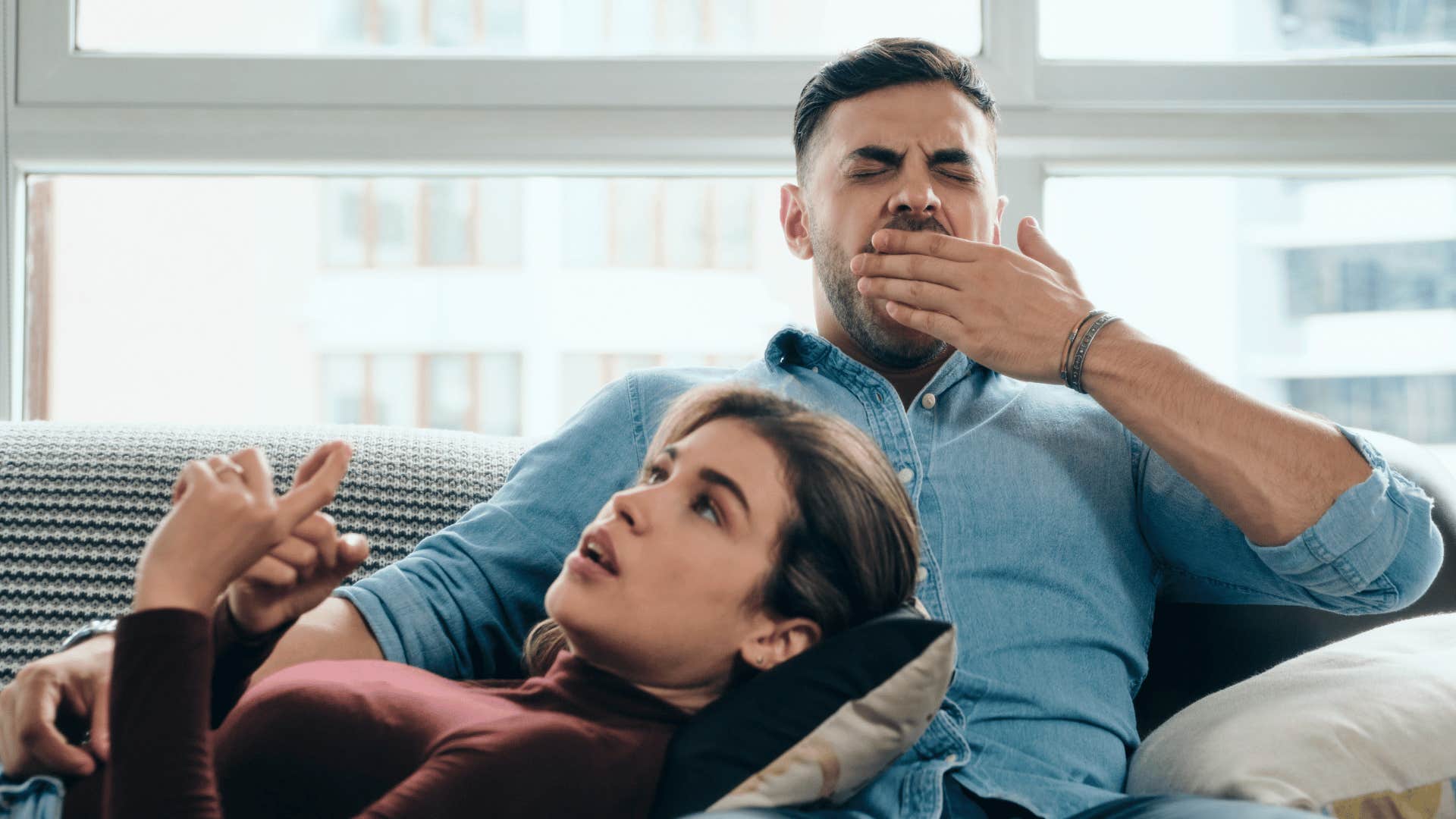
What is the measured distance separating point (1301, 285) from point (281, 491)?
5.56 ft

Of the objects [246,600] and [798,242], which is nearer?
[246,600]

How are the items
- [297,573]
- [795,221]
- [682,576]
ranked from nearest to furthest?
[297,573] → [682,576] → [795,221]

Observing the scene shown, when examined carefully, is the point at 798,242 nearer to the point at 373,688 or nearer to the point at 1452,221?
the point at 373,688

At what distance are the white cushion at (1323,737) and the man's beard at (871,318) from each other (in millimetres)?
502

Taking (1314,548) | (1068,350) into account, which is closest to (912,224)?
(1068,350)

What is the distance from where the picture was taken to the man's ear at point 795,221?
5.07 feet

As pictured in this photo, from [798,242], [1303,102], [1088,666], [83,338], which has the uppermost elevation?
[1303,102]

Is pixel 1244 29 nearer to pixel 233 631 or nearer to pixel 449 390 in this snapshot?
pixel 449 390

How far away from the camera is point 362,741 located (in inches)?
32.5

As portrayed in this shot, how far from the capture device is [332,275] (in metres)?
1.95

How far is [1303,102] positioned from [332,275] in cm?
165

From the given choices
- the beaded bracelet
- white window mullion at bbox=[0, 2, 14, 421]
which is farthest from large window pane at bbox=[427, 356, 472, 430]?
the beaded bracelet

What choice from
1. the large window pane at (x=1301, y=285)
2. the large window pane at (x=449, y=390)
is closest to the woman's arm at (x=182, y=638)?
the large window pane at (x=449, y=390)

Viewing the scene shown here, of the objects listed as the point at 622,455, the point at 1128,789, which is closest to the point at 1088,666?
the point at 1128,789
